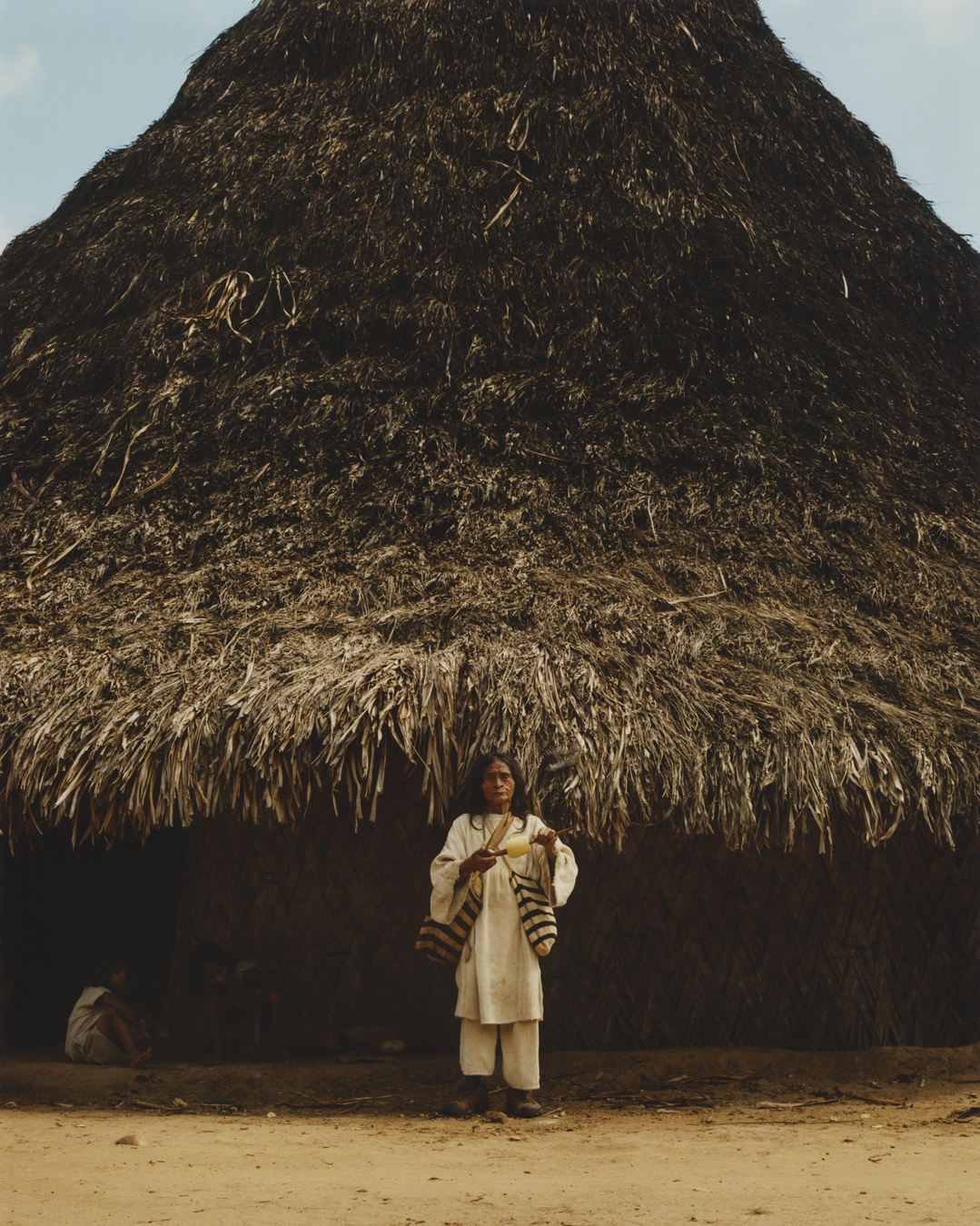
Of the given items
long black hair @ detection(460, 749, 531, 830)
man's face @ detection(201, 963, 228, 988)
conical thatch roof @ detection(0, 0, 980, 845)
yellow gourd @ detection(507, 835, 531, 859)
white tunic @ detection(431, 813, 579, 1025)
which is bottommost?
man's face @ detection(201, 963, 228, 988)

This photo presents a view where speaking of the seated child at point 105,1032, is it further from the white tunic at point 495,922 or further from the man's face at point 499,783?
the man's face at point 499,783

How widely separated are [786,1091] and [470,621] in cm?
221

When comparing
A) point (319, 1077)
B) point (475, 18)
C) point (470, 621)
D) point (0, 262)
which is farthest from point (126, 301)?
point (319, 1077)

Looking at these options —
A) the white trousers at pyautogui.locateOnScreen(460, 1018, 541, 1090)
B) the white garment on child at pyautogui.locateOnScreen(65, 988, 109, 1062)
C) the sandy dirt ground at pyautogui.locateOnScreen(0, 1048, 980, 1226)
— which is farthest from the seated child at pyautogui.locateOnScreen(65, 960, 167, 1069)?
the white trousers at pyautogui.locateOnScreen(460, 1018, 541, 1090)

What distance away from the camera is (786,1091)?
429 centimetres

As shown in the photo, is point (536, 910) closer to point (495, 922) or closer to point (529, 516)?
point (495, 922)

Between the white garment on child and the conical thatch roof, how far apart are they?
801 millimetres

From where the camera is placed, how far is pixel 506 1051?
3.96m

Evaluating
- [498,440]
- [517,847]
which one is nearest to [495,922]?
[517,847]

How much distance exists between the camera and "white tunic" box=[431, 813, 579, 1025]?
3904mm

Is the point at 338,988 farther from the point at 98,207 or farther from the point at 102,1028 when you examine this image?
the point at 98,207

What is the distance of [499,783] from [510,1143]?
3.83 ft

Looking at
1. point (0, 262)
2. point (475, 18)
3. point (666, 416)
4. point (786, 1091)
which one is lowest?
point (786, 1091)

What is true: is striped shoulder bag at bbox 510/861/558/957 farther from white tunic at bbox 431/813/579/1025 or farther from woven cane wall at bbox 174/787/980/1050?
woven cane wall at bbox 174/787/980/1050
